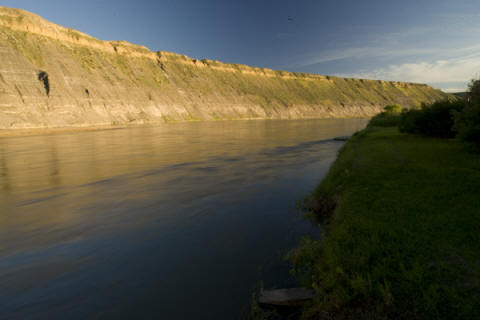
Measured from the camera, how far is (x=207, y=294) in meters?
5.57

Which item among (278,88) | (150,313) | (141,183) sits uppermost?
(278,88)

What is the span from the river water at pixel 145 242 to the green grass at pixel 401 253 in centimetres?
153

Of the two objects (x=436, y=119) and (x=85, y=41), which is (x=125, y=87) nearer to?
(x=85, y=41)

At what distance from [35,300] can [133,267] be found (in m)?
2.00

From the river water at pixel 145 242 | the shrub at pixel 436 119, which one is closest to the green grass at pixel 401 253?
the river water at pixel 145 242

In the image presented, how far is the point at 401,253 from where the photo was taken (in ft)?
14.7

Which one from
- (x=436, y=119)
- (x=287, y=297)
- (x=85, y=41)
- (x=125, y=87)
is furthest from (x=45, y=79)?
(x=287, y=297)

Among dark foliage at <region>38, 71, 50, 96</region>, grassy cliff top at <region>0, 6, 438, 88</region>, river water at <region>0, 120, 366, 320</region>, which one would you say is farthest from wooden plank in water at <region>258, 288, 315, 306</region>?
grassy cliff top at <region>0, 6, 438, 88</region>

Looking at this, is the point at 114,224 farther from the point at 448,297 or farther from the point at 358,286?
the point at 448,297

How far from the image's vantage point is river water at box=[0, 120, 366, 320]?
5457 millimetres

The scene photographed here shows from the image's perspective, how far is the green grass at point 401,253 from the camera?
3.51 metres

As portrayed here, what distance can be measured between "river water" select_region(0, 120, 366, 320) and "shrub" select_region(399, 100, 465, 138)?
34.1ft

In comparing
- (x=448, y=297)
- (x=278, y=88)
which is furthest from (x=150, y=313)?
(x=278, y=88)

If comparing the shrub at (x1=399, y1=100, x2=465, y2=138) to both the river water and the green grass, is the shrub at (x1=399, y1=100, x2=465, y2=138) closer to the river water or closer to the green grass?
the river water
